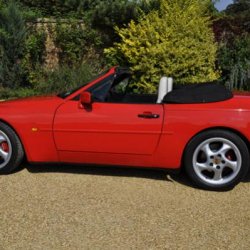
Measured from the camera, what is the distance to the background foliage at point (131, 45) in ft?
31.2

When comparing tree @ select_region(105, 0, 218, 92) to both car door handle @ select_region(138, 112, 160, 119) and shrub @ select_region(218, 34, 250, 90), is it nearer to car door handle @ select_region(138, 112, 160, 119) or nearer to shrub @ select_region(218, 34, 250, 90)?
shrub @ select_region(218, 34, 250, 90)

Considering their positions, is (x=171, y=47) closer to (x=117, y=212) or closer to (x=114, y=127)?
(x=114, y=127)

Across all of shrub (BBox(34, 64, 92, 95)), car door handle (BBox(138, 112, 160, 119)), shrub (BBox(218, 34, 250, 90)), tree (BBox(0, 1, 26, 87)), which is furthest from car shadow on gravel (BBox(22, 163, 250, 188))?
tree (BBox(0, 1, 26, 87))

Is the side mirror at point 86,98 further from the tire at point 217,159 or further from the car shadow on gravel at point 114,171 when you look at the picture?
the tire at point 217,159

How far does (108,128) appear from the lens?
4949 mm

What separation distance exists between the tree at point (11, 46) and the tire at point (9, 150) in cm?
692

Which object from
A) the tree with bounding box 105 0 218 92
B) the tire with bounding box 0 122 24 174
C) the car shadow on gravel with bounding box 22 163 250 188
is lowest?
the car shadow on gravel with bounding box 22 163 250 188

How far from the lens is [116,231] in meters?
3.86

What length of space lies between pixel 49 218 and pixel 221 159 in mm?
1840

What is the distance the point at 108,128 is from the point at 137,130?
31cm

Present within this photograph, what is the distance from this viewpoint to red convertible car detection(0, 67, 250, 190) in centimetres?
477

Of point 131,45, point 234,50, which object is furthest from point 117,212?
point 234,50

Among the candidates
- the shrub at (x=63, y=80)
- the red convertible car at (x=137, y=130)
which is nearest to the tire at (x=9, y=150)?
the red convertible car at (x=137, y=130)

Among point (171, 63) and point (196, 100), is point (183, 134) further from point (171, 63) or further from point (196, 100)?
point (171, 63)
